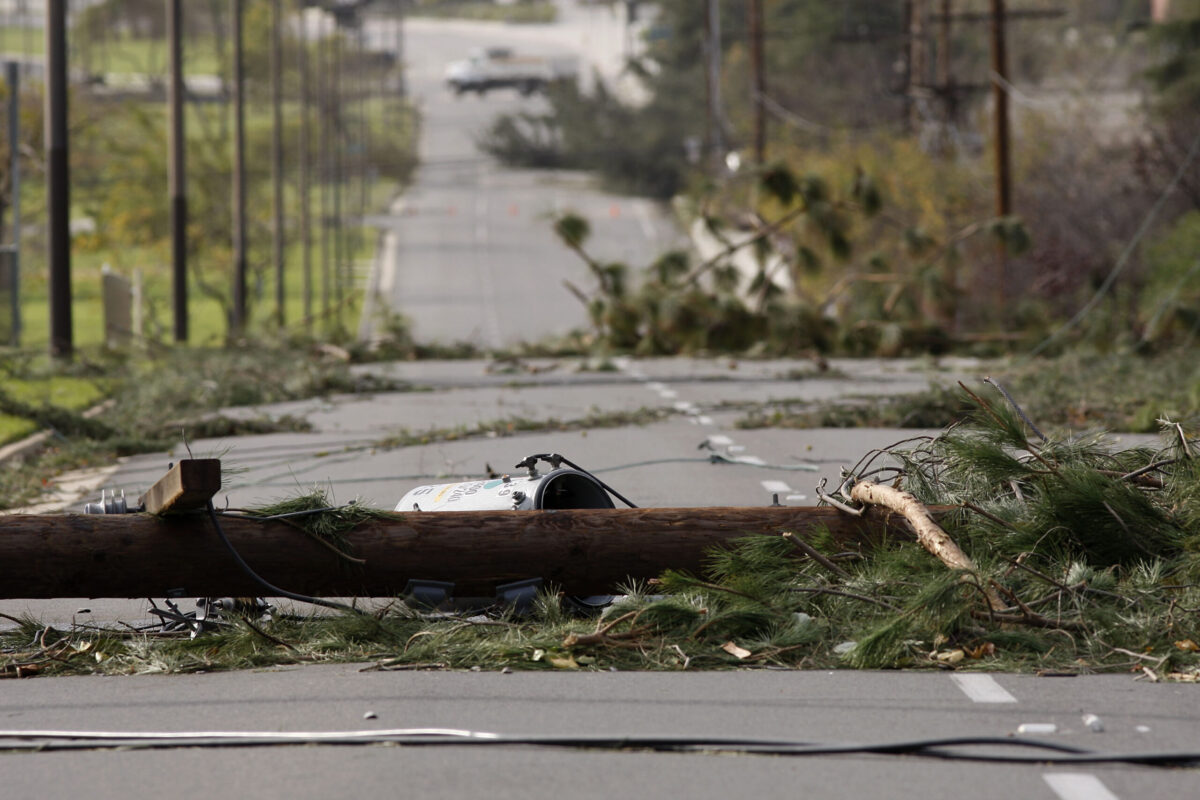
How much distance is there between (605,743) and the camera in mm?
5406

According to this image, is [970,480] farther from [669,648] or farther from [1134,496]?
[669,648]

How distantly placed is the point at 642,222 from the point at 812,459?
6448cm

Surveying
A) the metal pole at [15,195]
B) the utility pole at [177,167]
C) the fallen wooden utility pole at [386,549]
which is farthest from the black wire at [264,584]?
the utility pole at [177,167]

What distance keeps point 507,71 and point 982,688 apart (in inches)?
5246

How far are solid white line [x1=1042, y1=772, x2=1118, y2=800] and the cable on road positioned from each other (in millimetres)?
126

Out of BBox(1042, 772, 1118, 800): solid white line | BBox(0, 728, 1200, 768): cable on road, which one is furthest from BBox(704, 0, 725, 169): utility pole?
BBox(1042, 772, 1118, 800): solid white line

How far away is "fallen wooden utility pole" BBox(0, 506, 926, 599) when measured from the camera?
7.18 metres

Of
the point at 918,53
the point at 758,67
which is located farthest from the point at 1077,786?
the point at 758,67

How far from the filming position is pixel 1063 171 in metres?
42.8

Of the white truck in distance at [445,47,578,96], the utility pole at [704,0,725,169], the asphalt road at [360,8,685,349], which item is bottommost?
the asphalt road at [360,8,685,349]

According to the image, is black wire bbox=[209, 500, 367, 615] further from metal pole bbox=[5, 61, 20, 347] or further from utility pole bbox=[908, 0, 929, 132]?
utility pole bbox=[908, 0, 929, 132]

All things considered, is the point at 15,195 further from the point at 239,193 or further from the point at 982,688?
the point at 982,688

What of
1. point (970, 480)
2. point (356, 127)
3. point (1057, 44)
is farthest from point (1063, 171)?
point (356, 127)

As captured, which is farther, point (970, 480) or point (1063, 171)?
point (1063, 171)
